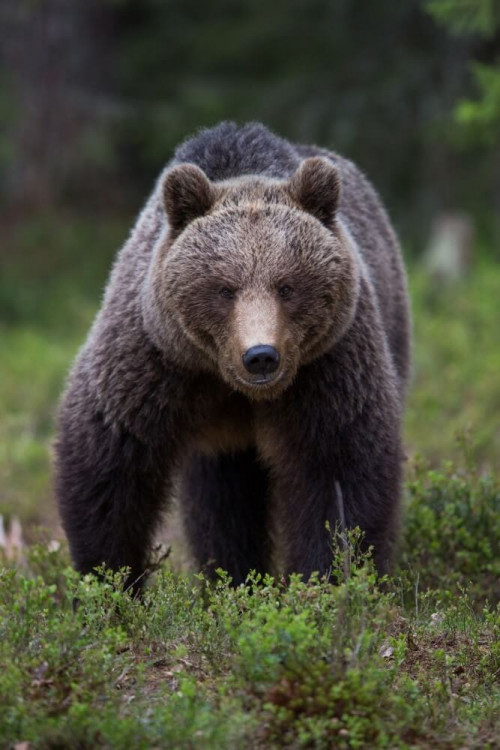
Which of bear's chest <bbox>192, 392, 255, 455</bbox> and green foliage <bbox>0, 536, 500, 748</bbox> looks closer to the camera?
green foliage <bbox>0, 536, 500, 748</bbox>

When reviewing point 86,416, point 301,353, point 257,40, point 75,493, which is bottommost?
point 75,493

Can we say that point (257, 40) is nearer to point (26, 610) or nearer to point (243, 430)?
point (243, 430)

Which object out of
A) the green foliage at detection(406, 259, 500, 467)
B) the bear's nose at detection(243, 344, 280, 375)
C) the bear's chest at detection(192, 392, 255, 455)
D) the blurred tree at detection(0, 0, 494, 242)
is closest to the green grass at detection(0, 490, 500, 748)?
the bear's nose at detection(243, 344, 280, 375)

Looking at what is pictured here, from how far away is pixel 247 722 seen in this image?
3.93m

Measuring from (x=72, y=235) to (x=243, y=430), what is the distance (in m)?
16.8

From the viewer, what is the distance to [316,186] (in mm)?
5508

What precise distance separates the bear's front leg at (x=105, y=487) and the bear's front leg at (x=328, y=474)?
62cm

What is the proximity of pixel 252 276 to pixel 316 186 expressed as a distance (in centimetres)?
63

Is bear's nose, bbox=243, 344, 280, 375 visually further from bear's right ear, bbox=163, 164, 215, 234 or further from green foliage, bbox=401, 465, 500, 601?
green foliage, bbox=401, 465, 500, 601

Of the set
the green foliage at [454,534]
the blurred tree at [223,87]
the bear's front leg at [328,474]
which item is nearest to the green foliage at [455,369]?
the green foliage at [454,534]

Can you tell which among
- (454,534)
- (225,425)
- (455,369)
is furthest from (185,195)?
(455,369)

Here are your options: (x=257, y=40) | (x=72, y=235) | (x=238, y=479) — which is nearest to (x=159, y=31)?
(x=257, y=40)

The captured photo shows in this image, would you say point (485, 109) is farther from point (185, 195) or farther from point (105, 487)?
point (105, 487)

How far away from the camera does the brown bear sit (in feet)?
17.2
